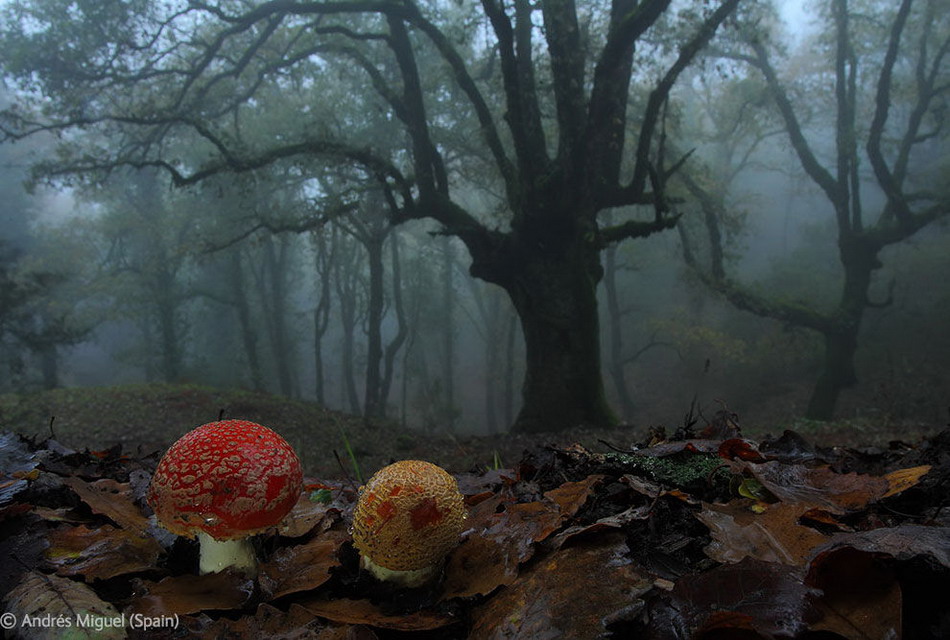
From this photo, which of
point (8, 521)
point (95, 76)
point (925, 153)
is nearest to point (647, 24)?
point (8, 521)

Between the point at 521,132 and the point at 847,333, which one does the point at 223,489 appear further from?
the point at 847,333

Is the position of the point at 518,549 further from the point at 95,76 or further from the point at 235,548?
the point at 95,76

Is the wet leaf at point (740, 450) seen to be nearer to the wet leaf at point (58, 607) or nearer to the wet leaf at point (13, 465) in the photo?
the wet leaf at point (58, 607)

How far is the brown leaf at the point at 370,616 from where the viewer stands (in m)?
1.04

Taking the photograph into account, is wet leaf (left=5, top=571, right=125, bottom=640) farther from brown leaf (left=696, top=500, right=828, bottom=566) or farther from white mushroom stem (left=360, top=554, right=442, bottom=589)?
brown leaf (left=696, top=500, right=828, bottom=566)

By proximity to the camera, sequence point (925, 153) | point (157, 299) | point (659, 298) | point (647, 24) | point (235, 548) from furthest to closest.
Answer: point (659, 298)
point (925, 153)
point (157, 299)
point (647, 24)
point (235, 548)

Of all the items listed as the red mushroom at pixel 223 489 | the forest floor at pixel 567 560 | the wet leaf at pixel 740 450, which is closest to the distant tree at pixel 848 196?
the wet leaf at pixel 740 450

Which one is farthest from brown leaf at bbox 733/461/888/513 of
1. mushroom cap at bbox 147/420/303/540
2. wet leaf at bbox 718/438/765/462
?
mushroom cap at bbox 147/420/303/540

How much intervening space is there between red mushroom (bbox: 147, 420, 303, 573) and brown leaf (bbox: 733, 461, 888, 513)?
1284 millimetres

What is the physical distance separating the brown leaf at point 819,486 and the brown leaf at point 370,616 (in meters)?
0.94

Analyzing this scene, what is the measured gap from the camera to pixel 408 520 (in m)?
1.16

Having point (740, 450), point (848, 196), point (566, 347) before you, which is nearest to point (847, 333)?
point (848, 196)

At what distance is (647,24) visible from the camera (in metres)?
6.31

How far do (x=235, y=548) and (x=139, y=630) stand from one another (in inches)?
10.6
